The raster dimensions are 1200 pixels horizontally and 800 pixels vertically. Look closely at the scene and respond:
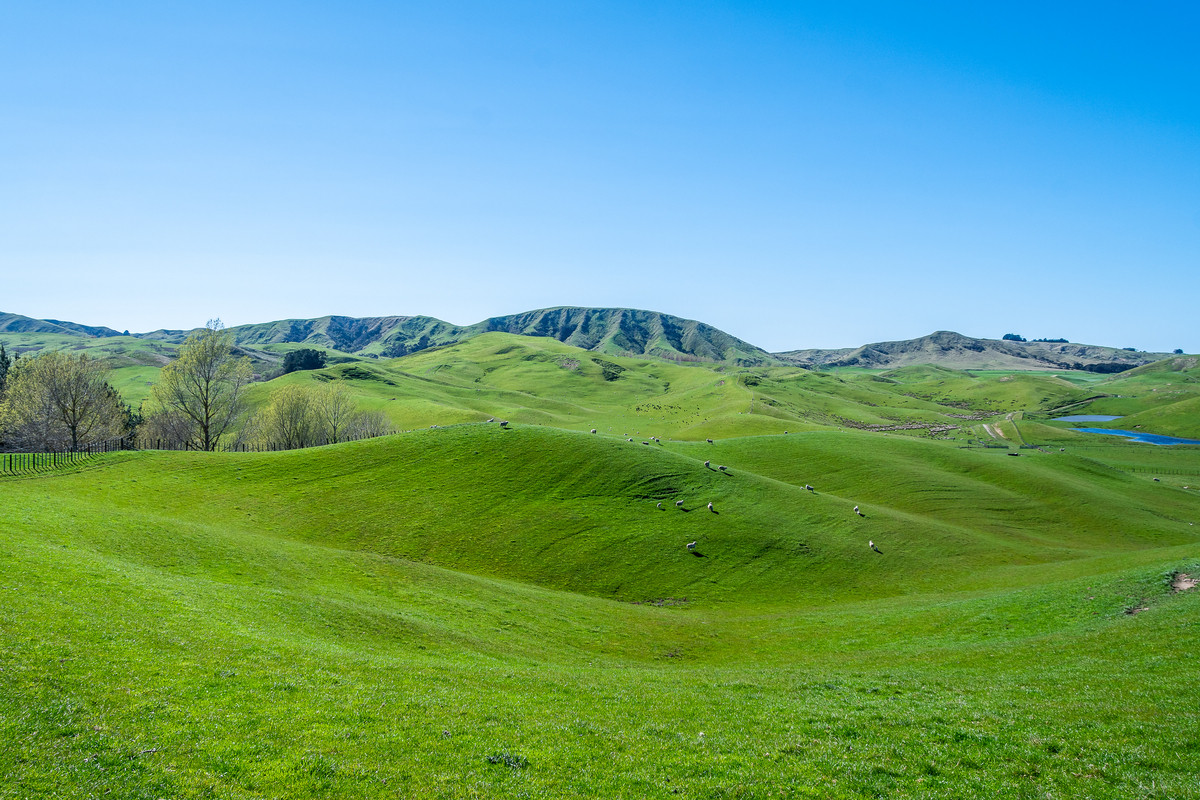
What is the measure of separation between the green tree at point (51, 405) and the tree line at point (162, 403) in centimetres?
10

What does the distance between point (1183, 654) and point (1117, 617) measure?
10.1m

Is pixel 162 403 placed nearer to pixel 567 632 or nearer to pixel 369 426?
pixel 369 426

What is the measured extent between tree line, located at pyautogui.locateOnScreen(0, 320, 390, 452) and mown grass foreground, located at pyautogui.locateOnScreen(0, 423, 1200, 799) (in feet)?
104

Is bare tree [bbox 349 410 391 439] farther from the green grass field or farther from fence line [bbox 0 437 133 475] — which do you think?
fence line [bbox 0 437 133 475]

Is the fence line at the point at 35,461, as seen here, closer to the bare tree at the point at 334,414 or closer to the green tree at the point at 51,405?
the green tree at the point at 51,405

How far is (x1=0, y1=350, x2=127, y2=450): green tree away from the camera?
81750 millimetres

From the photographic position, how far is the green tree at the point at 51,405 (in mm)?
81750

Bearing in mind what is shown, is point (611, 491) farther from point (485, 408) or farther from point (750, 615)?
point (485, 408)

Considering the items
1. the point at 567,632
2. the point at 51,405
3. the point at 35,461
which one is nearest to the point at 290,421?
the point at 51,405

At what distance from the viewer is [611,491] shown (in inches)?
2458

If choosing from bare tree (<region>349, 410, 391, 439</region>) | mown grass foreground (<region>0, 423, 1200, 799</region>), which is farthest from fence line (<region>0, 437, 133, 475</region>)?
bare tree (<region>349, 410, 391, 439</region>)

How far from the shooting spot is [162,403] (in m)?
95.4

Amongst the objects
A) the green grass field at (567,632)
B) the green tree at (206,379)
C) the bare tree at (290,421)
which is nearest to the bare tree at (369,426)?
the bare tree at (290,421)

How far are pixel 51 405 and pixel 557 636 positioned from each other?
95.6 metres
